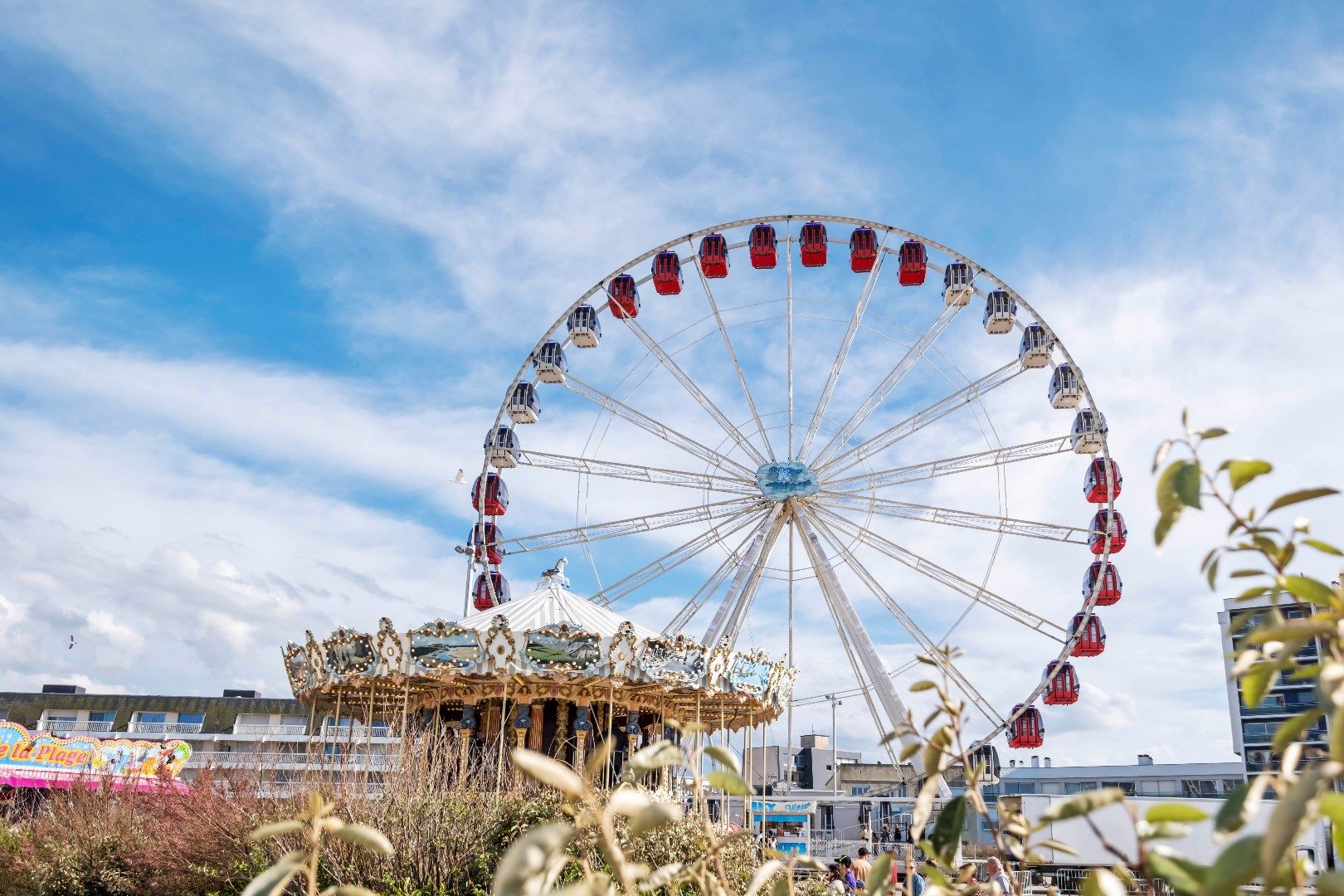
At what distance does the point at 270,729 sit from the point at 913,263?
141 feet

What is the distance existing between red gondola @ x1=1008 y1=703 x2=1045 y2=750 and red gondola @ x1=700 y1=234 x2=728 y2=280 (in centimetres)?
1188

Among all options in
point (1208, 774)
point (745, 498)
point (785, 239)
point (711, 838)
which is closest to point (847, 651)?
point (745, 498)

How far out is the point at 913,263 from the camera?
2589cm

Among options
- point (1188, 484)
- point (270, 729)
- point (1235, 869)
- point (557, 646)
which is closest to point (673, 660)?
point (557, 646)

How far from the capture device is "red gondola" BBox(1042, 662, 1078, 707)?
945 inches

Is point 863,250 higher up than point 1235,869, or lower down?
higher up

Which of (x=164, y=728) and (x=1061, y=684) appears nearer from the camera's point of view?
(x=1061, y=684)

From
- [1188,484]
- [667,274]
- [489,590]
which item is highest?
[667,274]

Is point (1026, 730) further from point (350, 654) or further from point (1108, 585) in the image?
point (350, 654)

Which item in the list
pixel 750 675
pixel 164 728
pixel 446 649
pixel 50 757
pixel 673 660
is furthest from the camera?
pixel 164 728

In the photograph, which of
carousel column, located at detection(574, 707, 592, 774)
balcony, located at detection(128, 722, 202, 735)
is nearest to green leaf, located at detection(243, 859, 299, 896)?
carousel column, located at detection(574, 707, 592, 774)

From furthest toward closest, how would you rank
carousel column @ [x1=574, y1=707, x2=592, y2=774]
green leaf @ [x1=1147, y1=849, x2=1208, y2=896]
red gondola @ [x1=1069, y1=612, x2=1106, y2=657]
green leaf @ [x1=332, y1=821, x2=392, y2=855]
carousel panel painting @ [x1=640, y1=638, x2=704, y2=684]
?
red gondola @ [x1=1069, y1=612, x2=1106, y2=657] → carousel column @ [x1=574, y1=707, x2=592, y2=774] → carousel panel painting @ [x1=640, y1=638, x2=704, y2=684] → green leaf @ [x1=332, y1=821, x2=392, y2=855] → green leaf @ [x1=1147, y1=849, x2=1208, y2=896]

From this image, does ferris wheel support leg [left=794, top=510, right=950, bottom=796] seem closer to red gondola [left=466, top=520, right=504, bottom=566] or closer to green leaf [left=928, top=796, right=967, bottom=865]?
red gondola [left=466, top=520, right=504, bottom=566]

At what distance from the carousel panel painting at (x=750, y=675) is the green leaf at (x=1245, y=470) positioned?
55.9 ft
